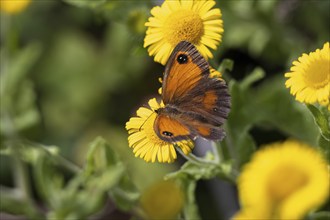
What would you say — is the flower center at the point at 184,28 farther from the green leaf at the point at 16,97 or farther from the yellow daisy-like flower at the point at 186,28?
the green leaf at the point at 16,97

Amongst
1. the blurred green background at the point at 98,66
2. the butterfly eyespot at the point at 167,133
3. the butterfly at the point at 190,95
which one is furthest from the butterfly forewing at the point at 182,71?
the blurred green background at the point at 98,66

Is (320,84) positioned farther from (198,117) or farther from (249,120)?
(249,120)

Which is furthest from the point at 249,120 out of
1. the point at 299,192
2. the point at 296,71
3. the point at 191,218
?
the point at 299,192

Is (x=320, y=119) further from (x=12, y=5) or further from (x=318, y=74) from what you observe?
(x=12, y=5)

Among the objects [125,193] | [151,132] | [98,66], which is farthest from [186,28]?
[98,66]

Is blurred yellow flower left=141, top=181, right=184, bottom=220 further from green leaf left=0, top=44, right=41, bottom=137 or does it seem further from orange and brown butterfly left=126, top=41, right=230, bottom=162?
green leaf left=0, top=44, right=41, bottom=137

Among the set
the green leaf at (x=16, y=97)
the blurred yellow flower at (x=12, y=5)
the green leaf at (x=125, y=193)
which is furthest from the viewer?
the green leaf at (x=16, y=97)
